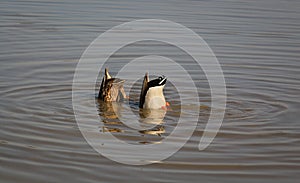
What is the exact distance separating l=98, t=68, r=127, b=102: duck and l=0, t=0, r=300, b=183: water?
2.16ft

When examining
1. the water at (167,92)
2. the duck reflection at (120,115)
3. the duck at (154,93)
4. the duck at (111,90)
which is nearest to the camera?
the water at (167,92)

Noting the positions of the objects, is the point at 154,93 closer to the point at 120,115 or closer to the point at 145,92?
the point at 145,92

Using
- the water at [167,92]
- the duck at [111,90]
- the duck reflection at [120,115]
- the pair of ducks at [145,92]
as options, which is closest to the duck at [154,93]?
the pair of ducks at [145,92]

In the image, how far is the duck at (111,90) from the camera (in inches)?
442

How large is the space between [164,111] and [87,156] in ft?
9.96

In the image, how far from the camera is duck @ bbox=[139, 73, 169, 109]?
421 inches

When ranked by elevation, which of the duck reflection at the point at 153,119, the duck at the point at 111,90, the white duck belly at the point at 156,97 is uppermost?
the duck at the point at 111,90

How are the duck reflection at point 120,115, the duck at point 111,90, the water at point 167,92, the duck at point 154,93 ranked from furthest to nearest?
the duck at point 111,90 → the duck at point 154,93 → the duck reflection at point 120,115 → the water at point 167,92

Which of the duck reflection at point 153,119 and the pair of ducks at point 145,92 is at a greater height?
the pair of ducks at point 145,92

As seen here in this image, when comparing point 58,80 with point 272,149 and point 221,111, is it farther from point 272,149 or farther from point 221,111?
point 272,149

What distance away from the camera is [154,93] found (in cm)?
1074

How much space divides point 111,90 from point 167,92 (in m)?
1.23

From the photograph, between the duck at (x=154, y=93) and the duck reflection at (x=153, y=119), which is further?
the duck at (x=154, y=93)

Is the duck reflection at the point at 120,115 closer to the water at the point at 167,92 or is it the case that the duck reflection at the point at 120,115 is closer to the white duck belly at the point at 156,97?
the white duck belly at the point at 156,97
